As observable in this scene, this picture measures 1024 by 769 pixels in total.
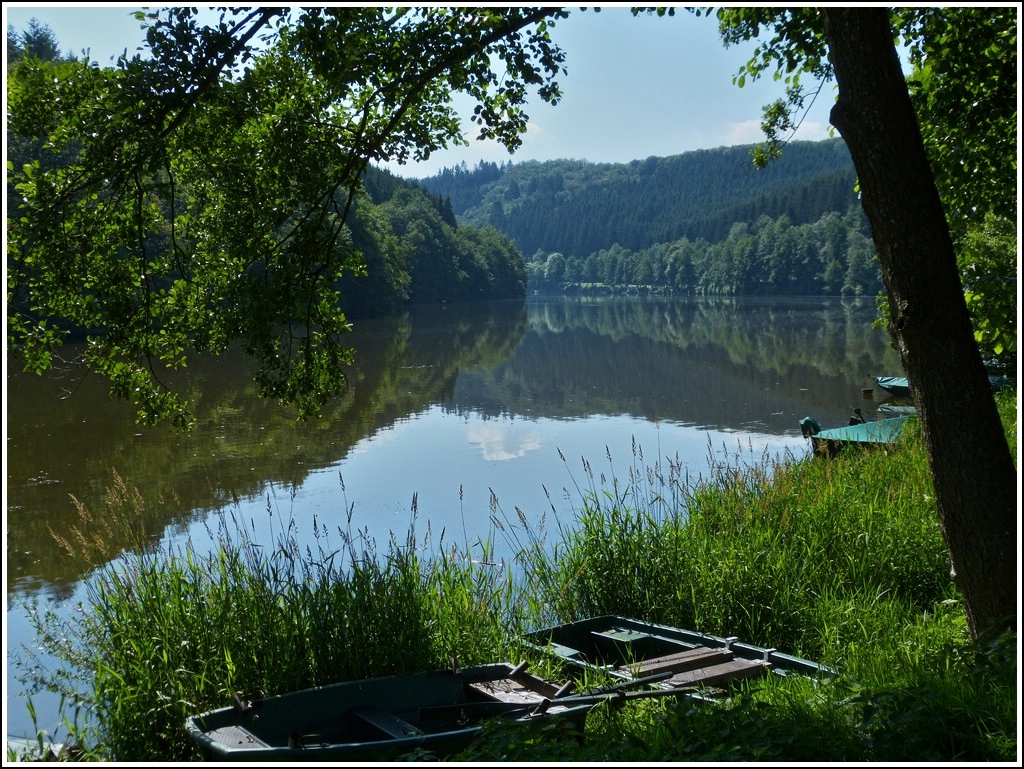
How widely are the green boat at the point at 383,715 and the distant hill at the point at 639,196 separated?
71647 millimetres

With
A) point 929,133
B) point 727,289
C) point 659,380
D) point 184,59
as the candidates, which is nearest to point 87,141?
point 184,59

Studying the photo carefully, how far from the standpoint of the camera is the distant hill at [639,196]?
7688 cm

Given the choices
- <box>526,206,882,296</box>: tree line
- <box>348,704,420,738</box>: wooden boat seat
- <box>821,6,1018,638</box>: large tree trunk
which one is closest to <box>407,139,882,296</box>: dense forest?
<box>526,206,882,296</box>: tree line

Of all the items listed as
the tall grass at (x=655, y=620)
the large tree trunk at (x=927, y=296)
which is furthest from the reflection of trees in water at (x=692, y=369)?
the large tree trunk at (x=927, y=296)

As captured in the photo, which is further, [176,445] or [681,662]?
[176,445]

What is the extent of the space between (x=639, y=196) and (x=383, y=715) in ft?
299

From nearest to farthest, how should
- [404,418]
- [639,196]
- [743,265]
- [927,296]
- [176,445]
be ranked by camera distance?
[927,296] < [176,445] < [404,418] < [743,265] < [639,196]

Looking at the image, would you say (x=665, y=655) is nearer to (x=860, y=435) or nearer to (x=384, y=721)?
(x=384, y=721)

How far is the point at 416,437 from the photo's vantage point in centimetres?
1745

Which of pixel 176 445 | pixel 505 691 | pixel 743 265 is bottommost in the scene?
pixel 505 691

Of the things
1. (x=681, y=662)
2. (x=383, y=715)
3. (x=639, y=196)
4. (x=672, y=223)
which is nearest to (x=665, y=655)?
(x=681, y=662)

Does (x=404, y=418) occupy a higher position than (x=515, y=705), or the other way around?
(x=404, y=418)

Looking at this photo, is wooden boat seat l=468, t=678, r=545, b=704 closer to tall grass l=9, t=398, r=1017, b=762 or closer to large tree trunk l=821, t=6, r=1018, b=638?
tall grass l=9, t=398, r=1017, b=762

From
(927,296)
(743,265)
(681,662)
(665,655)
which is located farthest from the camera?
(743,265)
